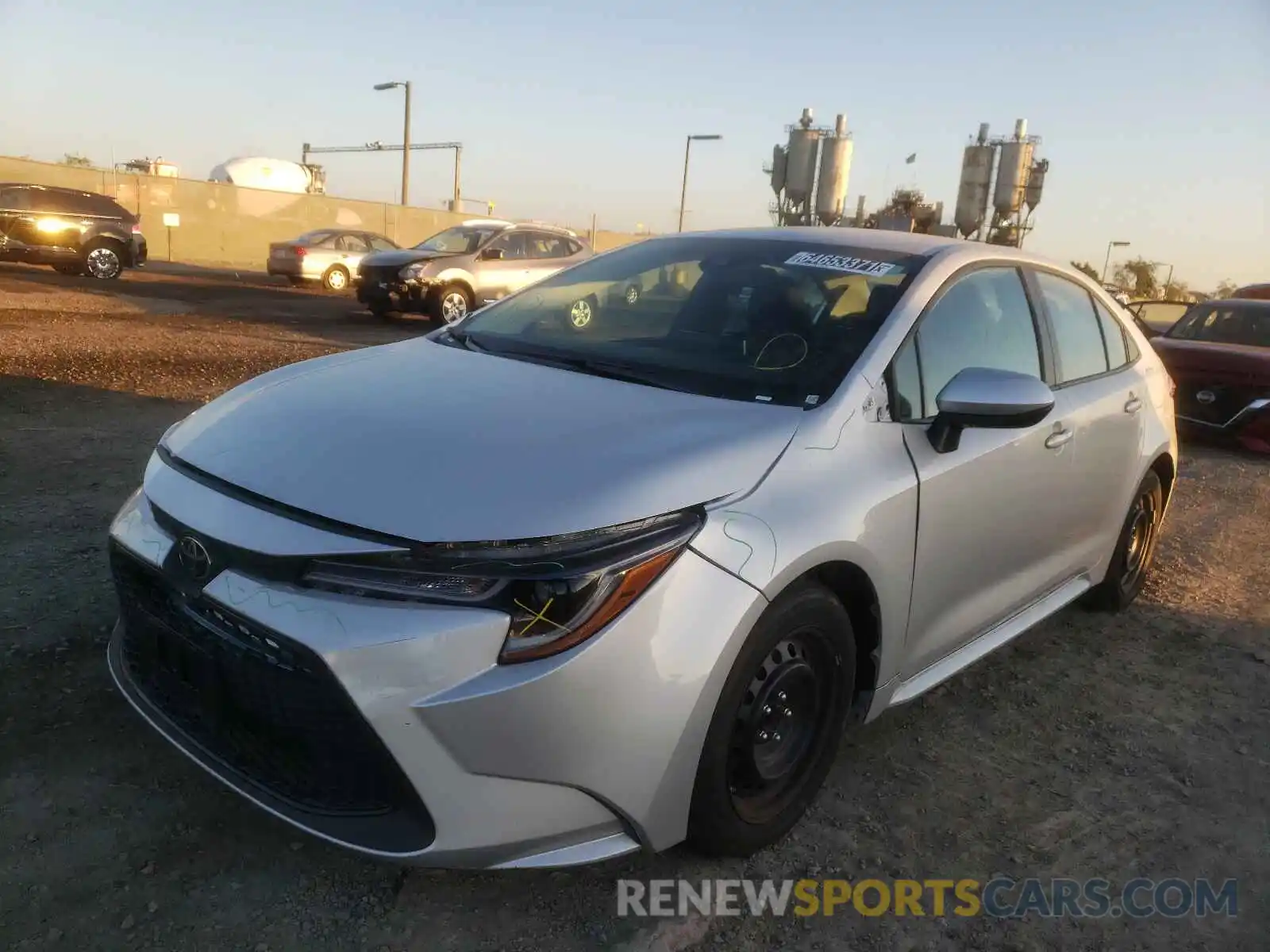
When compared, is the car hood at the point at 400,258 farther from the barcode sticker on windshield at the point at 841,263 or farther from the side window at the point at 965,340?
the side window at the point at 965,340

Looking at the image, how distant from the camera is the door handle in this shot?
3301 millimetres

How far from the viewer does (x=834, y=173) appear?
31656 millimetres

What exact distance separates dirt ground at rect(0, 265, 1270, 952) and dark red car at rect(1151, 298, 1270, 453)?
4000 millimetres

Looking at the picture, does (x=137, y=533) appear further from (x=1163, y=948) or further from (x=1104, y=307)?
(x=1104, y=307)

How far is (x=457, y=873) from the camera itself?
236cm

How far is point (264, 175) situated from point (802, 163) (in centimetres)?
2011

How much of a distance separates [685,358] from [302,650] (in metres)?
1.46

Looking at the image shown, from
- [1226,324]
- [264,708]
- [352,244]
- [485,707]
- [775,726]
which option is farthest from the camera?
[352,244]

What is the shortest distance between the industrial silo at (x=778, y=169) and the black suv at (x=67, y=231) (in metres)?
20.7

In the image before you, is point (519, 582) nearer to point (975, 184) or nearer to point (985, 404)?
point (985, 404)

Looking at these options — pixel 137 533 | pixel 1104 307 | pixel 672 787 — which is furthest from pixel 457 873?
pixel 1104 307

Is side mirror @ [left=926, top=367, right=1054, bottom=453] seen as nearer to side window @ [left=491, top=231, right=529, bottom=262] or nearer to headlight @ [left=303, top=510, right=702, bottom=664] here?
headlight @ [left=303, top=510, right=702, bottom=664]

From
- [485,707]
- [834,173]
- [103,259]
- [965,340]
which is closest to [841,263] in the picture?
[965,340]

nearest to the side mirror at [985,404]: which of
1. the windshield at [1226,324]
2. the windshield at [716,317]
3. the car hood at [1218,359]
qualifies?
the windshield at [716,317]
